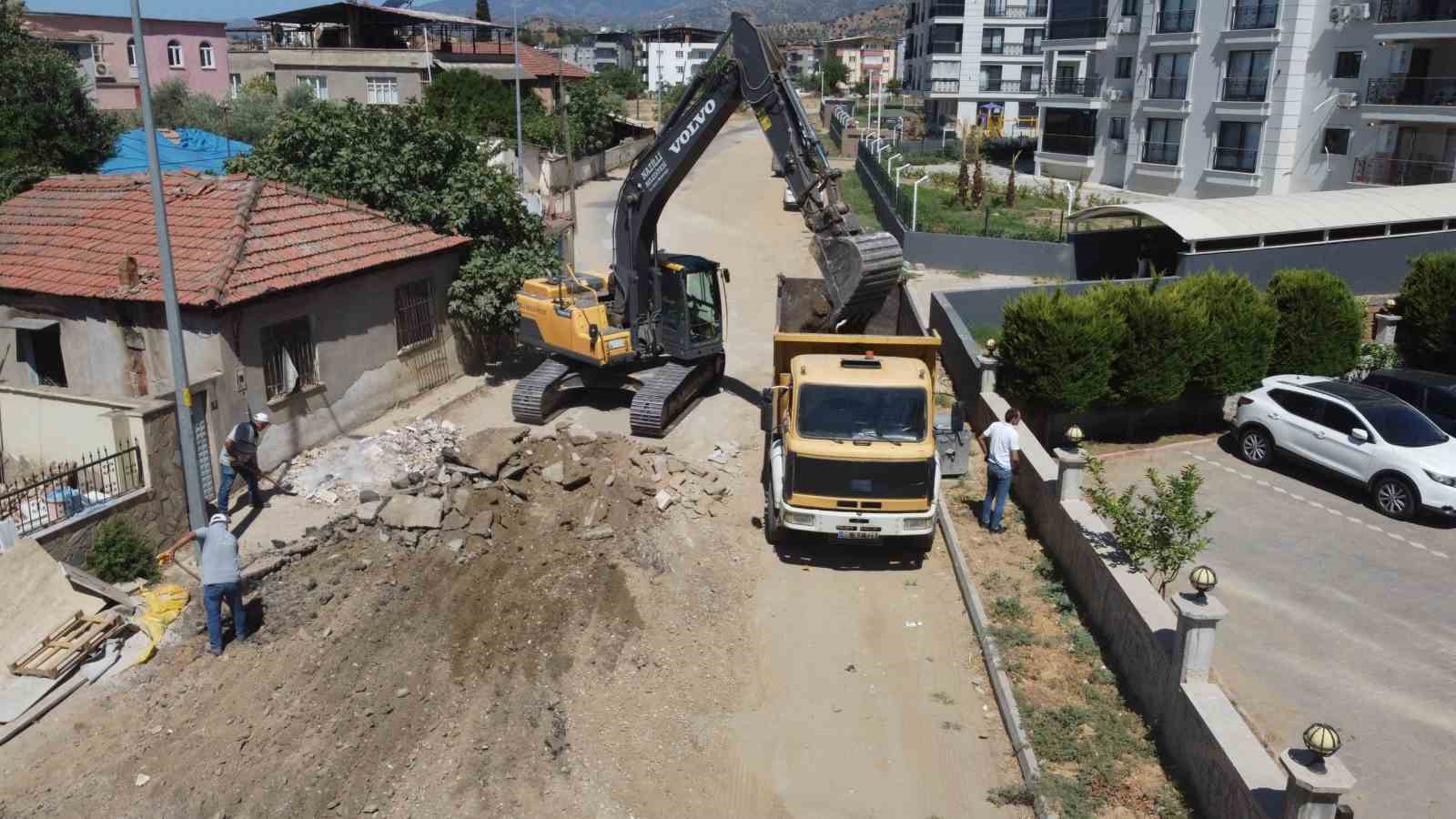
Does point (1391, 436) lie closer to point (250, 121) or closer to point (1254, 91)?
point (1254, 91)

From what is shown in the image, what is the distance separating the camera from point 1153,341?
63.9ft

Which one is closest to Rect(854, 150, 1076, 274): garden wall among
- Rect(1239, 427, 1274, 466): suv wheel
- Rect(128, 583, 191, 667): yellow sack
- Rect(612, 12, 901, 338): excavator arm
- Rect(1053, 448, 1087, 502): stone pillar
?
Rect(1239, 427, 1274, 466): suv wheel

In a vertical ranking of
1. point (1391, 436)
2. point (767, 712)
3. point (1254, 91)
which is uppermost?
point (1254, 91)

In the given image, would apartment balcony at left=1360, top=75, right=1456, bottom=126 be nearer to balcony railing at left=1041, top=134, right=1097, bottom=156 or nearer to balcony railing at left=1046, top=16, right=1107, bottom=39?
Answer: balcony railing at left=1041, top=134, right=1097, bottom=156

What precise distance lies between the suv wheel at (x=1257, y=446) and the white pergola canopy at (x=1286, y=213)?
919 centimetres

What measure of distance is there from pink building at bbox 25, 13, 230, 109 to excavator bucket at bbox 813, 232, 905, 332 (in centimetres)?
4141

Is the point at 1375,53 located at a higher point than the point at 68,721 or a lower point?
higher

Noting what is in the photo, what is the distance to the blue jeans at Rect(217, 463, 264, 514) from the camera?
48.8 ft

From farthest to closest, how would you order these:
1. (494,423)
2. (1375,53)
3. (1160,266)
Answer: (1375,53) → (1160,266) → (494,423)

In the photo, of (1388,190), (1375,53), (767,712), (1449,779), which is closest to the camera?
(1449,779)

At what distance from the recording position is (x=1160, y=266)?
2886cm

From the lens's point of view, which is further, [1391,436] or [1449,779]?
[1391,436]

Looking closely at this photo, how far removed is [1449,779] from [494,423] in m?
14.9

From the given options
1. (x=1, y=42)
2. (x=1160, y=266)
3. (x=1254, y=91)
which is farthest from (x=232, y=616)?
(x=1254, y=91)
